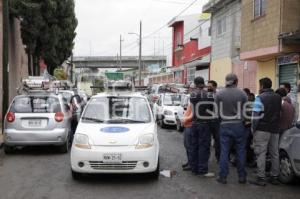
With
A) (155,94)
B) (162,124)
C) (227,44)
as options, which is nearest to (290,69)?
(162,124)

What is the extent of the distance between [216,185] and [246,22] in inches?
526

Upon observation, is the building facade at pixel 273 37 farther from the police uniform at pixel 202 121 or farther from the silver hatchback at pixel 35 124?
the silver hatchback at pixel 35 124

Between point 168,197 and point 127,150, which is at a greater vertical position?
point 127,150

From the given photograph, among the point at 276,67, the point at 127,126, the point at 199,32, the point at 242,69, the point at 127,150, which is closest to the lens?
the point at 127,150

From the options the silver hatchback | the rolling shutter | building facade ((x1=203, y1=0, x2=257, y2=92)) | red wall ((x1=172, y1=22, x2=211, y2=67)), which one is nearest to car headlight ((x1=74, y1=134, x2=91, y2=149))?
the silver hatchback

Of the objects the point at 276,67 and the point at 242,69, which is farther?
the point at 242,69

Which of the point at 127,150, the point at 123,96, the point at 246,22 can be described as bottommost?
the point at 127,150

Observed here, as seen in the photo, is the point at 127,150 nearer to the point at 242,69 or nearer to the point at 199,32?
the point at 242,69

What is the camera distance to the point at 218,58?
2825cm

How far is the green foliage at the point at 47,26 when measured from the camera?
24.3m

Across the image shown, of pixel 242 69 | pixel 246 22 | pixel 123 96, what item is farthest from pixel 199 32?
pixel 123 96

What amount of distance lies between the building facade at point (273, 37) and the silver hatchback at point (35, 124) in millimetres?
8076

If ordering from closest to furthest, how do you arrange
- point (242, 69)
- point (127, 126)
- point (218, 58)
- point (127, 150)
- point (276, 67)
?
point (127, 150) < point (127, 126) < point (276, 67) < point (242, 69) < point (218, 58)

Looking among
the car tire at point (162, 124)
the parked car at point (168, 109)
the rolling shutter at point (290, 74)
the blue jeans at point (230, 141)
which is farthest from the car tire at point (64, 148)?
the rolling shutter at point (290, 74)
